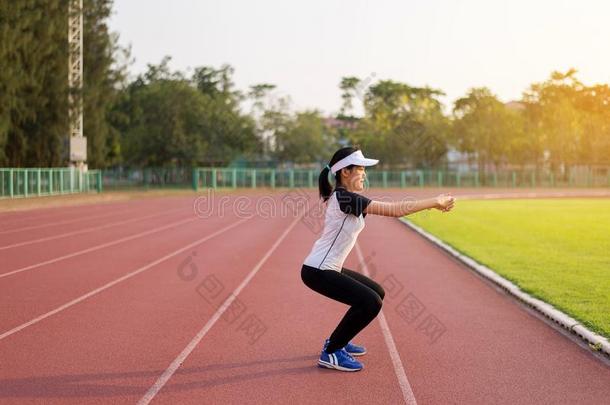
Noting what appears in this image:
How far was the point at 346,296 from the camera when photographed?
5.41m

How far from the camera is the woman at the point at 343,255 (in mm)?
5199

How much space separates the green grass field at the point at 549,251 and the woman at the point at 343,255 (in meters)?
2.72

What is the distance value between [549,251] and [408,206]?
9.48 metres

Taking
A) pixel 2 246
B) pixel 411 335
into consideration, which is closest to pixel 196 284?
pixel 411 335

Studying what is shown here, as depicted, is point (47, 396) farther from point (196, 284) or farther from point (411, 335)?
point (196, 284)

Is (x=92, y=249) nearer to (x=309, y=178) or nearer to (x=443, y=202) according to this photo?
(x=443, y=202)

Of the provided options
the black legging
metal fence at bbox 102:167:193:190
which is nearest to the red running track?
the black legging

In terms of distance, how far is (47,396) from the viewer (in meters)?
4.90

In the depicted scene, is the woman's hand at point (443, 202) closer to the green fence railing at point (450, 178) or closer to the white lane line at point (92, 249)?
the white lane line at point (92, 249)

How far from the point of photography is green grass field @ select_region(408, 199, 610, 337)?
8.33m

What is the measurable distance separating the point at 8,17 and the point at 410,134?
41.9m

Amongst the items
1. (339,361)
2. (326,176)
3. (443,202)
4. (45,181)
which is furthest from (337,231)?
(45,181)

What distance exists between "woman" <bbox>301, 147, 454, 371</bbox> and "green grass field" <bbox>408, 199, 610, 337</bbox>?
2.72 m

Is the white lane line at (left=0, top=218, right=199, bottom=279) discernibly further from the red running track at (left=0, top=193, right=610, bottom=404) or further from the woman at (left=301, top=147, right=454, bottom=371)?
the woman at (left=301, top=147, right=454, bottom=371)
